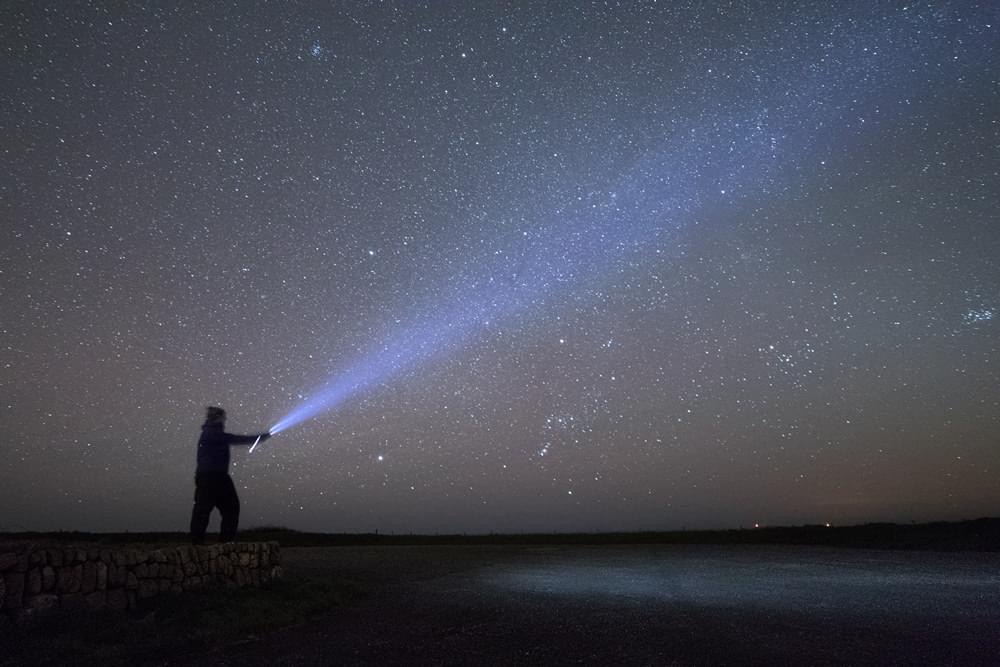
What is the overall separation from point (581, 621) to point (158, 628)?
491cm

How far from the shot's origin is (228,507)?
13133mm

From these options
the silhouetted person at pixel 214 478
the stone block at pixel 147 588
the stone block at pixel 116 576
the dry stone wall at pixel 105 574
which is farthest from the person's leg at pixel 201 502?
the stone block at pixel 116 576

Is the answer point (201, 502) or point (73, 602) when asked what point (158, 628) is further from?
point (201, 502)

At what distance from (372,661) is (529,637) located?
1.97 metres

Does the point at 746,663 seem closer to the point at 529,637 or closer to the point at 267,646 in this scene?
the point at 529,637

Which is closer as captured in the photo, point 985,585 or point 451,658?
point 451,658

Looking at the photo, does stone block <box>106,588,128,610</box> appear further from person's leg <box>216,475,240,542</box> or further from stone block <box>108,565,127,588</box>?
person's leg <box>216,475,240,542</box>

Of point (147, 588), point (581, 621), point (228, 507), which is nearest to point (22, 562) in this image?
point (147, 588)

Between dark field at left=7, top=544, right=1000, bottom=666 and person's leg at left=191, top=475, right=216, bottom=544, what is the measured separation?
1704 mm

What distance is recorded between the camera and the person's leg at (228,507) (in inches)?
513

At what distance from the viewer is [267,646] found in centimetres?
820

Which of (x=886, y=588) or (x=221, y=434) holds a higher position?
(x=221, y=434)

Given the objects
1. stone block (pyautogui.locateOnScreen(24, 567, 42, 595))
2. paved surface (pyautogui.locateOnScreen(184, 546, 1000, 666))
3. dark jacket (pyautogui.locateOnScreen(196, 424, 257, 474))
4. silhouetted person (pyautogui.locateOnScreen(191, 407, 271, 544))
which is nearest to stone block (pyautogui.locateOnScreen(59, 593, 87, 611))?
stone block (pyautogui.locateOnScreen(24, 567, 42, 595))

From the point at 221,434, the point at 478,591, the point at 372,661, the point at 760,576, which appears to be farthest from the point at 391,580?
the point at 372,661
